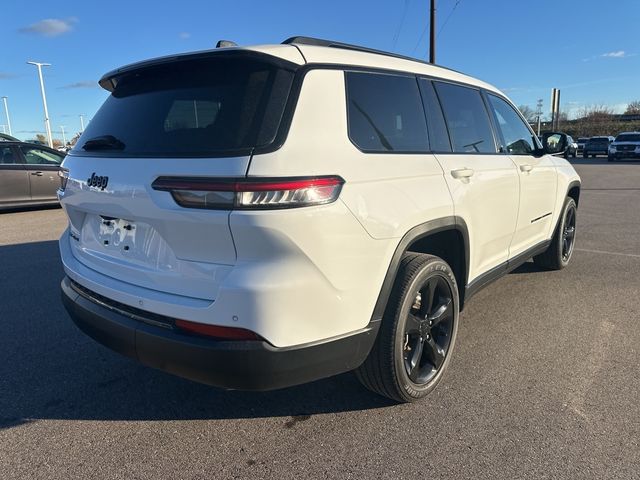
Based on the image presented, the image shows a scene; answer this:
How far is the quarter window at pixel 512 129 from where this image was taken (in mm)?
4031

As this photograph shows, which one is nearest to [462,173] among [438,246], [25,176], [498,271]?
[438,246]

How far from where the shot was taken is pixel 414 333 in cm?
276

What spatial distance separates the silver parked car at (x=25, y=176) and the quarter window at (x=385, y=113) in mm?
9230

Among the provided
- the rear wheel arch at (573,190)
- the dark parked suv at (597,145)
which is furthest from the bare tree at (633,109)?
the rear wheel arch at (573,190)

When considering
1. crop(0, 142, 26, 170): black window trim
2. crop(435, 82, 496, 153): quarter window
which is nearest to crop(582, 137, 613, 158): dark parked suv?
crop(0, 142, 26, 170): black window trim

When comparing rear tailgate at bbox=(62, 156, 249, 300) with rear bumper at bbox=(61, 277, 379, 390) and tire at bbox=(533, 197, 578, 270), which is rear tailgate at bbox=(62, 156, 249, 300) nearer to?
rear bumper at bbox=(61, 277, 379, 390)

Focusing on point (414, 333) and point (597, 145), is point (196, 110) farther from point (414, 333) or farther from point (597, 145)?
point (597, 145)

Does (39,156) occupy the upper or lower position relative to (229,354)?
upper

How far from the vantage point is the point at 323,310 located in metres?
2.13

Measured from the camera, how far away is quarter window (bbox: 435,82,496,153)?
3.24 m

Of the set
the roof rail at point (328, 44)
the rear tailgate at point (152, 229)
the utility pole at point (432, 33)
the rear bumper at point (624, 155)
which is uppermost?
the utility pole at point (432, 33)

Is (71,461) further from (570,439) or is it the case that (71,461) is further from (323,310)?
(570,439)

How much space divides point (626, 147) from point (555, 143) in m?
30.3

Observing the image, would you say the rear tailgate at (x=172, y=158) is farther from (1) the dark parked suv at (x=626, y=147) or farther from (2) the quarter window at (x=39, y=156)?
(1) the dark parked suv at (x=626, y=147)
